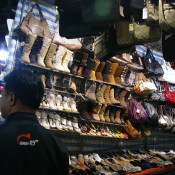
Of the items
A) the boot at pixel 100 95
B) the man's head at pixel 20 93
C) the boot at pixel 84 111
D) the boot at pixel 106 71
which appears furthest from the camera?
the boot at pixel 106 71

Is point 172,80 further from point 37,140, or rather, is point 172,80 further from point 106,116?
point 37,140

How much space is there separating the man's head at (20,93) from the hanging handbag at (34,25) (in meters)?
2.27

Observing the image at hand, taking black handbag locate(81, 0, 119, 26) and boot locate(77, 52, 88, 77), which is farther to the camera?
boot locate(77, 52, 88, 77)

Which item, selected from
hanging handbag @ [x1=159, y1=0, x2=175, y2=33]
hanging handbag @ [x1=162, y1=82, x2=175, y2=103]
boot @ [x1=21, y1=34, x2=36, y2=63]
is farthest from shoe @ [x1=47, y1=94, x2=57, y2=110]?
hanging handbag @ [x1=162, y1=82, x2=175, y2=103]

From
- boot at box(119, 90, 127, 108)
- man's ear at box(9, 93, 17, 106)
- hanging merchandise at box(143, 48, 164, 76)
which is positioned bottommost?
man's ear at box(9, 93, 17, 106)

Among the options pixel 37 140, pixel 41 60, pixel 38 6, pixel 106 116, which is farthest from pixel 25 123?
pixel 106 116

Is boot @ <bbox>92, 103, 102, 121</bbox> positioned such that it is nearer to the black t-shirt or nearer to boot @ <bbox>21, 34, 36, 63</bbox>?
boot @ <bbox>21, 34, 36, 63</bbox>

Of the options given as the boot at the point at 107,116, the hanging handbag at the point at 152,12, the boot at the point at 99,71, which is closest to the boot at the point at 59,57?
the boot at the point at 99,71

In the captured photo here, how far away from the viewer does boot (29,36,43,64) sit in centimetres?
482

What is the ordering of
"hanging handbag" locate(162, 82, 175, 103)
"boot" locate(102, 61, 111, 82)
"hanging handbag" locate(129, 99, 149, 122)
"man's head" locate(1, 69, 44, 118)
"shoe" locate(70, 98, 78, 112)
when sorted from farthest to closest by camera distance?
"hanging handbag" locate(162, 82, 175, 103)
"hanging handbag" locate(129, 99, 149, 122)
"boot" locate(102, 61, 111, 82)
"shoe" locate(70, 98, 78, 112)
"man's head" locate(1, 69, 44, 118)

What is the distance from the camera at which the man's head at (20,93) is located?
7.93 feet

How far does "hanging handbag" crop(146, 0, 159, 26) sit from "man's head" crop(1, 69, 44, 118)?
141 centimetres

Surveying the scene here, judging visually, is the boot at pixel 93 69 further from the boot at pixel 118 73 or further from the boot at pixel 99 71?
the boot at pixel 118 73

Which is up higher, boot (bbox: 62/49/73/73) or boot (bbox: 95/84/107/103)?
boot (bbox: 62/49/73/73)
